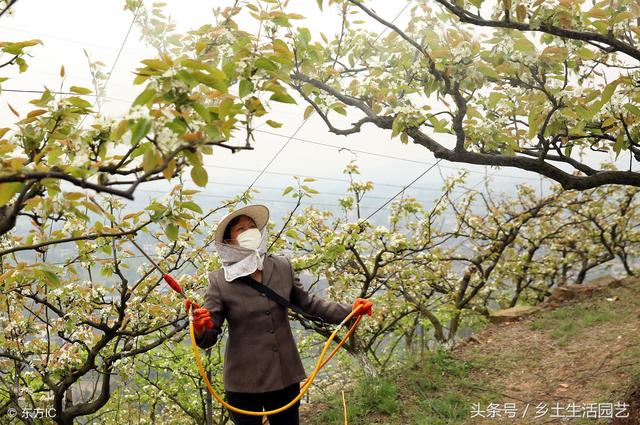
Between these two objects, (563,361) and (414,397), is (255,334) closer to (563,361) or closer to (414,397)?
(414,397)

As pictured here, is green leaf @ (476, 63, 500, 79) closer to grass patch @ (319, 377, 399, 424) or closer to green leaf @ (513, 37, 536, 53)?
green leaf @ (513, 37, 536, 53)

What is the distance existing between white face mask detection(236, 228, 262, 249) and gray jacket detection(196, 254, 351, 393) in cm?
17

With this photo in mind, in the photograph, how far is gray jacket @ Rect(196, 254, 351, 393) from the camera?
2836mm

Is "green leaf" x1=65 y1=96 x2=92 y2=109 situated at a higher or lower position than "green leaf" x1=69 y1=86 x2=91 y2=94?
lower

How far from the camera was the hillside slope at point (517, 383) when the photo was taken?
15.7ft

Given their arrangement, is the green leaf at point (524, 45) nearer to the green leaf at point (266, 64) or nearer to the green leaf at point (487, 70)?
the green leaf at point (487, 70)

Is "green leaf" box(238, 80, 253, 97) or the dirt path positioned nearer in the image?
"green leaf" box(238, 80, 253, 97)

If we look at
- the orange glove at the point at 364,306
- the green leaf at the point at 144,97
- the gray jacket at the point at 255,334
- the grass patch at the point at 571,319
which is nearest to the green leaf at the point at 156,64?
the green leaf at the point at 144,97

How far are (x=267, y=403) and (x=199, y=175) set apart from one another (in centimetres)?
173

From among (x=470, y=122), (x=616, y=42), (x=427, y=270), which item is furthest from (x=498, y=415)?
(x=427, y=270)

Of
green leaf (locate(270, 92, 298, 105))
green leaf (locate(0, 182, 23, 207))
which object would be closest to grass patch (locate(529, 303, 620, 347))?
green leaf (locate(270, 92, 298, 105))

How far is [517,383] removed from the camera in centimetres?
571

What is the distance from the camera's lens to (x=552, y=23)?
8.72 feet

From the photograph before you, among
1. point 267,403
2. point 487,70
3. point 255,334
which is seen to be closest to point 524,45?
point 487,70
